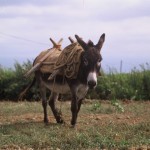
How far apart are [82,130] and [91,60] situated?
135 cm

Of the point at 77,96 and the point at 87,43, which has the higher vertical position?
the point at 87,43

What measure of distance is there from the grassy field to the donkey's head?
0.98 meters

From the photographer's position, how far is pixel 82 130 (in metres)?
9.89

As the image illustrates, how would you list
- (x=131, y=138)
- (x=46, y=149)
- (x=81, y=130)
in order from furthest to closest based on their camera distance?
(x=81, y=130)
(x=131, y=138)
(x=46, y=149)

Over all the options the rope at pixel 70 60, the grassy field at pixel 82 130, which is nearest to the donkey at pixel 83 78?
the rope at pixel 70 60

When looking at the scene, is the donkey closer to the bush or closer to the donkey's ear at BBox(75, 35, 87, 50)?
the donkey's ear at BBox(75, 35, 87, 50)

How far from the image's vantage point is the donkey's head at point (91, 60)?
32.0 feet

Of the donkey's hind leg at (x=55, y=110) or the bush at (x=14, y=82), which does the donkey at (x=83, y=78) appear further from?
the bush at (x=14, y=82)

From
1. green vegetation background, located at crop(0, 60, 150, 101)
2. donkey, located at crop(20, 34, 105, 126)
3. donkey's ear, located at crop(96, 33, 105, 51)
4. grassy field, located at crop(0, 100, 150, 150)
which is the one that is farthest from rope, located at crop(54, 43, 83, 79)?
green vegetation background, located at crop(0, 60, 150, 101)

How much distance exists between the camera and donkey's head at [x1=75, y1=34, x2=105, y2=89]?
977cm

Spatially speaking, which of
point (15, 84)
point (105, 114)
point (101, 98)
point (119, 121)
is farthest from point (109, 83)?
point (119, 121)

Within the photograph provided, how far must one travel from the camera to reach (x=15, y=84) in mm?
18688

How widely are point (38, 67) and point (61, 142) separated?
3.48 m

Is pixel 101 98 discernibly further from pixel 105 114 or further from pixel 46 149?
pixel 46 149
